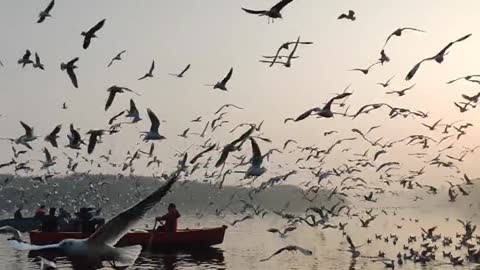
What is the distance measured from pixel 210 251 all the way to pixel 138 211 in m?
36.2

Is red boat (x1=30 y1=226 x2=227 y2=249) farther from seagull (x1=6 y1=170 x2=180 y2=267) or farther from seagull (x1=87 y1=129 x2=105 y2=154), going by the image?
seagull (x1=6 y1=170 x2=180 y2=267)

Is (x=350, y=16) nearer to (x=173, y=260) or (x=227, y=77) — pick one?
(x=227, y=77)

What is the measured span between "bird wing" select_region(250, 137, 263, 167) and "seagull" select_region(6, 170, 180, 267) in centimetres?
604

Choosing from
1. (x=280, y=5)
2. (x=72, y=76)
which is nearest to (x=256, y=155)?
(x=280, y=5)

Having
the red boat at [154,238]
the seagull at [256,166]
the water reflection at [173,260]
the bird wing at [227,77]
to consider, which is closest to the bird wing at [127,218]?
the seagull at [256,166]

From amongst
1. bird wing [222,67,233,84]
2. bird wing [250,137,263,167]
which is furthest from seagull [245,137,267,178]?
bird wing [222,67,233,84]

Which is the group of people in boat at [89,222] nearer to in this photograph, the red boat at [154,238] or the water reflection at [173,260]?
the red boat at [154,238]

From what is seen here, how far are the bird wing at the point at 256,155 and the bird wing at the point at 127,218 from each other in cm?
611

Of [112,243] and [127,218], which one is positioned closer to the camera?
[127,218]

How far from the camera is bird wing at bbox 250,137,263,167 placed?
17984 millimetres

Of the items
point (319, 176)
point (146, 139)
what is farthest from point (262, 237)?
point (146, 139)

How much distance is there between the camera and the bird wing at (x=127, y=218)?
1155 centimetres

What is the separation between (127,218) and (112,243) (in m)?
0.64

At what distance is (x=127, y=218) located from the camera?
12094 mm
